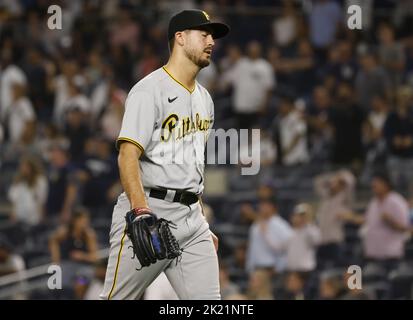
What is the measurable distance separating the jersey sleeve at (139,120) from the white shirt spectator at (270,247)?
17.4ft

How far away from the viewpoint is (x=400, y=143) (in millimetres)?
11609

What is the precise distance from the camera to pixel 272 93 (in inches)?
Result: 531

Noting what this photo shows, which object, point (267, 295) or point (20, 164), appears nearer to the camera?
point (267, 295)

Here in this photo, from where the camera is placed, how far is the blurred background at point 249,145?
10.5 metres

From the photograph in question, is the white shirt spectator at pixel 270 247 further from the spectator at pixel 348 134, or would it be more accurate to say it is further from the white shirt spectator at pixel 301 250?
the spectator at pixel 348 134

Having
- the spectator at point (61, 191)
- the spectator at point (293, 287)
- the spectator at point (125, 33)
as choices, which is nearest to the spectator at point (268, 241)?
the spectator at point (293, 287)

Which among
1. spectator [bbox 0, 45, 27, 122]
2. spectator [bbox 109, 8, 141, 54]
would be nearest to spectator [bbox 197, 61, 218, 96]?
spectator [bbox 109, 8, 141, 54]

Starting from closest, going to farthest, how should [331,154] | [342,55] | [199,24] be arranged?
[199,24] < [331,154] < [342,55]

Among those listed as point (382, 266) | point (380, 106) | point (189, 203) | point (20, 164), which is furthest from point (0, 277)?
point (189, 203)

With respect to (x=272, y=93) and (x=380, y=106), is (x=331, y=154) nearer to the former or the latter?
(x=380, y=106)

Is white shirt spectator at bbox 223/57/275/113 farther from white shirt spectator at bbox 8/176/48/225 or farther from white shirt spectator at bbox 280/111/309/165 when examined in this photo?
white shirt spectator at bbox 8/176/48/225

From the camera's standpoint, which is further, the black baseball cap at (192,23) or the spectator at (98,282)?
the spectator at (98,282)

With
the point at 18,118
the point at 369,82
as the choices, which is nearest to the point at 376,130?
the point at 369,82

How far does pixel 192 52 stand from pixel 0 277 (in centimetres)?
556
